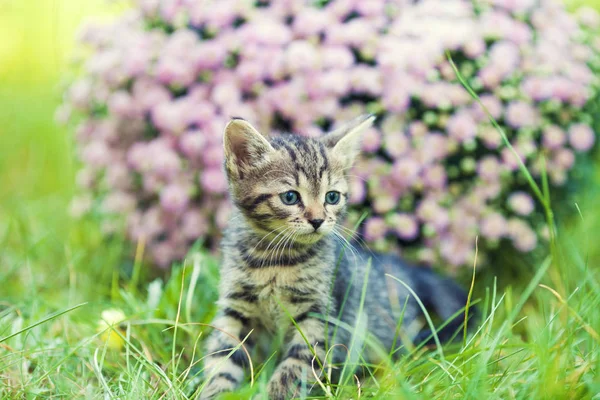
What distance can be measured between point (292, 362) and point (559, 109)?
2317 mm

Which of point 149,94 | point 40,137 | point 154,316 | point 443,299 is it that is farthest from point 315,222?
point 40,137

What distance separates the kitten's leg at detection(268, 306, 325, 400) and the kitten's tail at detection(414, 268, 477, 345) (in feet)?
2.72

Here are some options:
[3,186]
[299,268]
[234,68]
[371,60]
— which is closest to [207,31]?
[234,68]

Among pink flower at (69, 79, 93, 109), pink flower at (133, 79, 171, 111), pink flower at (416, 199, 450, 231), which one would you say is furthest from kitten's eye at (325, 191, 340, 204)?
pink flower at (69, 79, 93, 109)

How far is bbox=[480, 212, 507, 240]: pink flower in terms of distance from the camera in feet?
10.7

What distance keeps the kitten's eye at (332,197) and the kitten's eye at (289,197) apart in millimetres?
143

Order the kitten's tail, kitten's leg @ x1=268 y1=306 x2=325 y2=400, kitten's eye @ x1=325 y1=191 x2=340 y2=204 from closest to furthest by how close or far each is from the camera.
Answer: kitten's leg @ x1=268 y1=306 x2=325 y2=400 < kitten's eye @ x1=325 y1=191 x2=340 y2=204 < the kitten's tail

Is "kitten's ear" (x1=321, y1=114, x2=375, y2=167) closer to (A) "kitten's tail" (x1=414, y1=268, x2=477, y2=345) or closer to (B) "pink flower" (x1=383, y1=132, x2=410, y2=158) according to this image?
(B) "pink flower" (x1=383, y1=132, x2=410, y2=158)

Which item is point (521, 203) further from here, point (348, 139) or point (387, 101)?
point (348, 139)

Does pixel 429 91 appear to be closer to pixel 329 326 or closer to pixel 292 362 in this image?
pixel 329 326

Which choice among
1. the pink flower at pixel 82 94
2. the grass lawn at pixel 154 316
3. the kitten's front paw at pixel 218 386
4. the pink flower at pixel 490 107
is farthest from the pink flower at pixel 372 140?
the pink flower at pixel 82 94

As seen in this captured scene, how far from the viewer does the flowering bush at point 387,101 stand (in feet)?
10.7

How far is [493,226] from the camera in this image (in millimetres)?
3258

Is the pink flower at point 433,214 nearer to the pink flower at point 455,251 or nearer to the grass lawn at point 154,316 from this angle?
the pink flower at point 455,251
